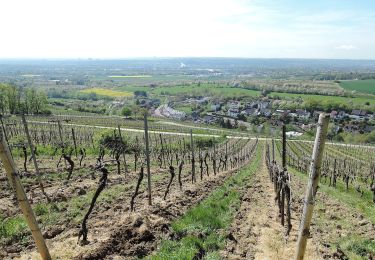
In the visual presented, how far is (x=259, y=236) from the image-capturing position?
437 inches

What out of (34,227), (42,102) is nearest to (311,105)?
(42,102)

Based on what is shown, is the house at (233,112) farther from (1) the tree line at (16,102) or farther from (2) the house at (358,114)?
(1) the tree line at (16,102)

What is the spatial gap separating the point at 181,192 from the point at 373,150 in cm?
8696

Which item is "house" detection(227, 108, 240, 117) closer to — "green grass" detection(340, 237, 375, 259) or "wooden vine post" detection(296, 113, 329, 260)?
"green grass" detection(340, 237, 375, 259)

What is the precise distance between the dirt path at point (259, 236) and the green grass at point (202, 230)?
36 centimetres

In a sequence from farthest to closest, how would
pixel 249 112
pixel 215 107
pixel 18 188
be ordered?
pixel 215 107
pixel 249 112
pixel 18 188

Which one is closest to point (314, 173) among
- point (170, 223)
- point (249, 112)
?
point (170, 223)

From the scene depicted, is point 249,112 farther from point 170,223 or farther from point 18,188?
point 18,188

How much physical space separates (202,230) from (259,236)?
80.3 inches

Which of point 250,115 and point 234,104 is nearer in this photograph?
point 250,115

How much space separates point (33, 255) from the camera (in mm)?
8594

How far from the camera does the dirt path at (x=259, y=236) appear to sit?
959cm

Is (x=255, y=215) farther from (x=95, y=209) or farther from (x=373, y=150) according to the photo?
(x=373, y=150)

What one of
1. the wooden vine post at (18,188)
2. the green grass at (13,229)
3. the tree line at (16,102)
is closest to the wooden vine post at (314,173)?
the wooden vine post at (18,188)
